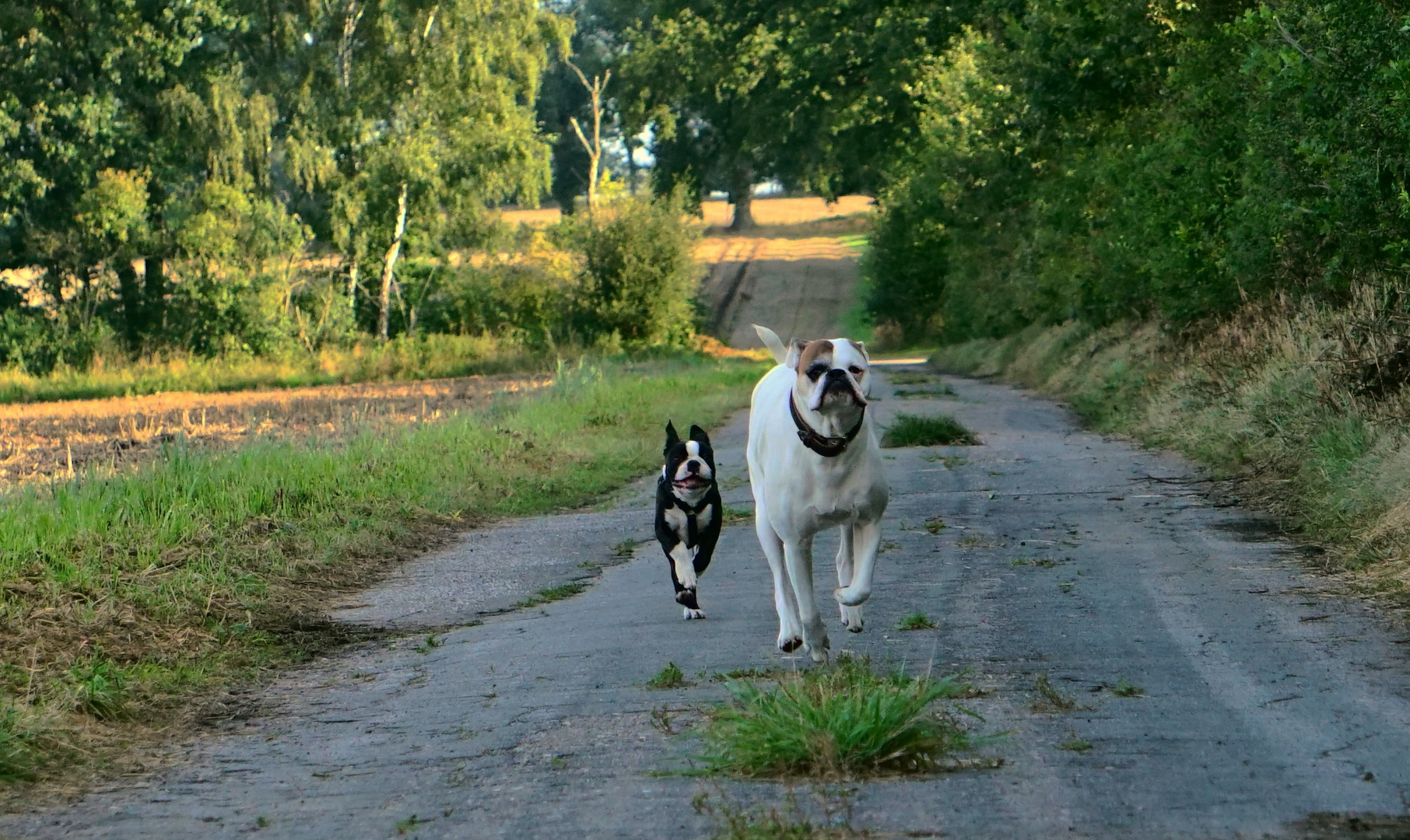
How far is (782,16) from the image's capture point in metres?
52.2

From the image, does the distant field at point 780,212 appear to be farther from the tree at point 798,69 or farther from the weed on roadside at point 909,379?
the weed on roadside at point 909,379

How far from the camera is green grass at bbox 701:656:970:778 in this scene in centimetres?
524

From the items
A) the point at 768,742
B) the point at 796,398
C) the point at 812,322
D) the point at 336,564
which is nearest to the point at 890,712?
the point at 768,742

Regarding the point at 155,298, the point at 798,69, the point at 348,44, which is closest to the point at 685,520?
the point at 348,44

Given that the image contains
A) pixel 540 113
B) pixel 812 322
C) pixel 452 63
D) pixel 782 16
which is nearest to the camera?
pixel 452 63

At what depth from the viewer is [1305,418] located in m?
13.7

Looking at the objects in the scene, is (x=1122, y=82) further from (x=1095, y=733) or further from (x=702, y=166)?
(x=702, y=166)

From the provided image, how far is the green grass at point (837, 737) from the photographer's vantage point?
5242 mm

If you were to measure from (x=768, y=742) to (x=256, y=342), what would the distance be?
44.6 meters

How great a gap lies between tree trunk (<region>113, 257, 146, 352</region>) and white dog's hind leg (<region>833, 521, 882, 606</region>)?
1712 inches

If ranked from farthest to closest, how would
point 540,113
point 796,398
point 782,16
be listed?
point 540,113, point 782,16, point 796,398

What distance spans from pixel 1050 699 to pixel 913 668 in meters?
0.83

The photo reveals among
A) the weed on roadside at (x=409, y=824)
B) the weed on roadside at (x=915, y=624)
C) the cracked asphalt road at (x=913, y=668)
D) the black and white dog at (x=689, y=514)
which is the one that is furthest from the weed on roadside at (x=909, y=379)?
the weed on roadside at (x=409, y=824)

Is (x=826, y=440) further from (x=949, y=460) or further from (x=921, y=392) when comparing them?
(x=921, y=392)
